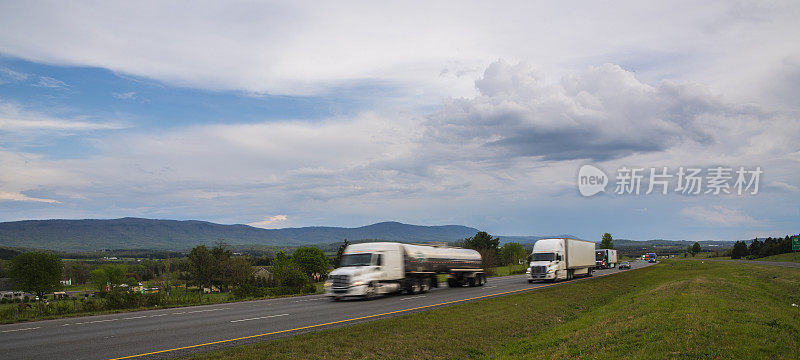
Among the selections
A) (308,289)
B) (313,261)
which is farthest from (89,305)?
(313,261)

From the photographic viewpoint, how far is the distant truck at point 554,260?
138ft

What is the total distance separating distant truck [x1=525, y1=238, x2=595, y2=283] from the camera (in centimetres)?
4194

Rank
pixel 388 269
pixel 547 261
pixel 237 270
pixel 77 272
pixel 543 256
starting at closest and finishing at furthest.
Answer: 1. pixel 388 269
2. pixel 547 261
3. pixel 543 256
4. pixel 237 270
5. pixel 77 272

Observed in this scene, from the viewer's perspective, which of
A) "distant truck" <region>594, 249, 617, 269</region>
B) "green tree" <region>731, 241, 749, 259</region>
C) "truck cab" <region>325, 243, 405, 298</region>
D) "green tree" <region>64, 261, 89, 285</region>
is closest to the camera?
→ "truck cab" <region>325, 243, 405, 298</region>

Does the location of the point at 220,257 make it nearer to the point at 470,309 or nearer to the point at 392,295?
the point at 392,295

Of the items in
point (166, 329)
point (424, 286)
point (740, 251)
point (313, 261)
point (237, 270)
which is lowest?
point (313, 261)

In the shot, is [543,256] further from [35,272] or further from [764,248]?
[764,248]

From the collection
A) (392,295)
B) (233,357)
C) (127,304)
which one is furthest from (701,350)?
(127,304)

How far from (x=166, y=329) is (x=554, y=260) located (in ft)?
109

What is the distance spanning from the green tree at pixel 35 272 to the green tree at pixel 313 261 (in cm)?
5365

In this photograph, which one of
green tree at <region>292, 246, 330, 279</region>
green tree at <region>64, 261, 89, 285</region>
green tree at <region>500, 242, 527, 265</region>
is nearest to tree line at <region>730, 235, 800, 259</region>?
green tree at <region>500, 242, 527, 265</region>

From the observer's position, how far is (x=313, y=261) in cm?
13738

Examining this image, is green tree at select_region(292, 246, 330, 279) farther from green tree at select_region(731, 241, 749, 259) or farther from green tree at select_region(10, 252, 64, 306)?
green tree at select_region(731, 241, 749, 259)

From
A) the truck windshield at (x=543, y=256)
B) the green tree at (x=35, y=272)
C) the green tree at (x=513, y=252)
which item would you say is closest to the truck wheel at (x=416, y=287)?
the truck windshield at (x=543, y=256)
